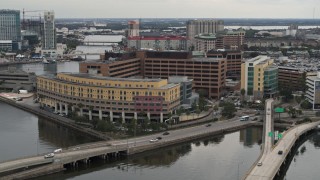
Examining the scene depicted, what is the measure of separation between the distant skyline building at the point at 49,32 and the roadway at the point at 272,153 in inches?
1546

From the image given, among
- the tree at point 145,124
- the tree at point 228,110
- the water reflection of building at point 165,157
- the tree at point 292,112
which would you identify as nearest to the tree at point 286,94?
the tree at point 292,112

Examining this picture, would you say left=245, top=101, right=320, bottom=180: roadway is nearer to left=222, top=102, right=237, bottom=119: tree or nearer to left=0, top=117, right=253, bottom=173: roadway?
left=222, top=102, right=237, bottom=119: tree

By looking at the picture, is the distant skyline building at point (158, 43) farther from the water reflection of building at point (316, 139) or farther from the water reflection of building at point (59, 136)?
the water reflection of building at point (316, 139)

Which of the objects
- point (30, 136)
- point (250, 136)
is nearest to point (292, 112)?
point (250, 136)

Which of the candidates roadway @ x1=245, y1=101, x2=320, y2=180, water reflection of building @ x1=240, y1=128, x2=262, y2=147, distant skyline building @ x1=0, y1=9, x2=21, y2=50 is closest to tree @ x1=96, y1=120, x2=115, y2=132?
water reflection of building @ x1=240, y1=128, x2=262, y2=147

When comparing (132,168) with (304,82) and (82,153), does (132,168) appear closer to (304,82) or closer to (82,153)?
(82,153)

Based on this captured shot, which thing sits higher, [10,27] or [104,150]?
[10,27]

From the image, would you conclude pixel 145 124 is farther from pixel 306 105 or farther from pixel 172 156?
pixel 306 105

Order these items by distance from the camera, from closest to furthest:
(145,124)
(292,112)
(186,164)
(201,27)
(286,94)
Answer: (186,164), (145,124), (292,112), (286,94), (201,27)

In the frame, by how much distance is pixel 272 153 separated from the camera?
1691 cm

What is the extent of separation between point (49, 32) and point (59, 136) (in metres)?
38.5

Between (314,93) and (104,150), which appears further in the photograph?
(314,93)

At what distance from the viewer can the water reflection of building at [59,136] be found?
20.0m

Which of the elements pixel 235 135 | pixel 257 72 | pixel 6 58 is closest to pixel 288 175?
pixel 235 135
